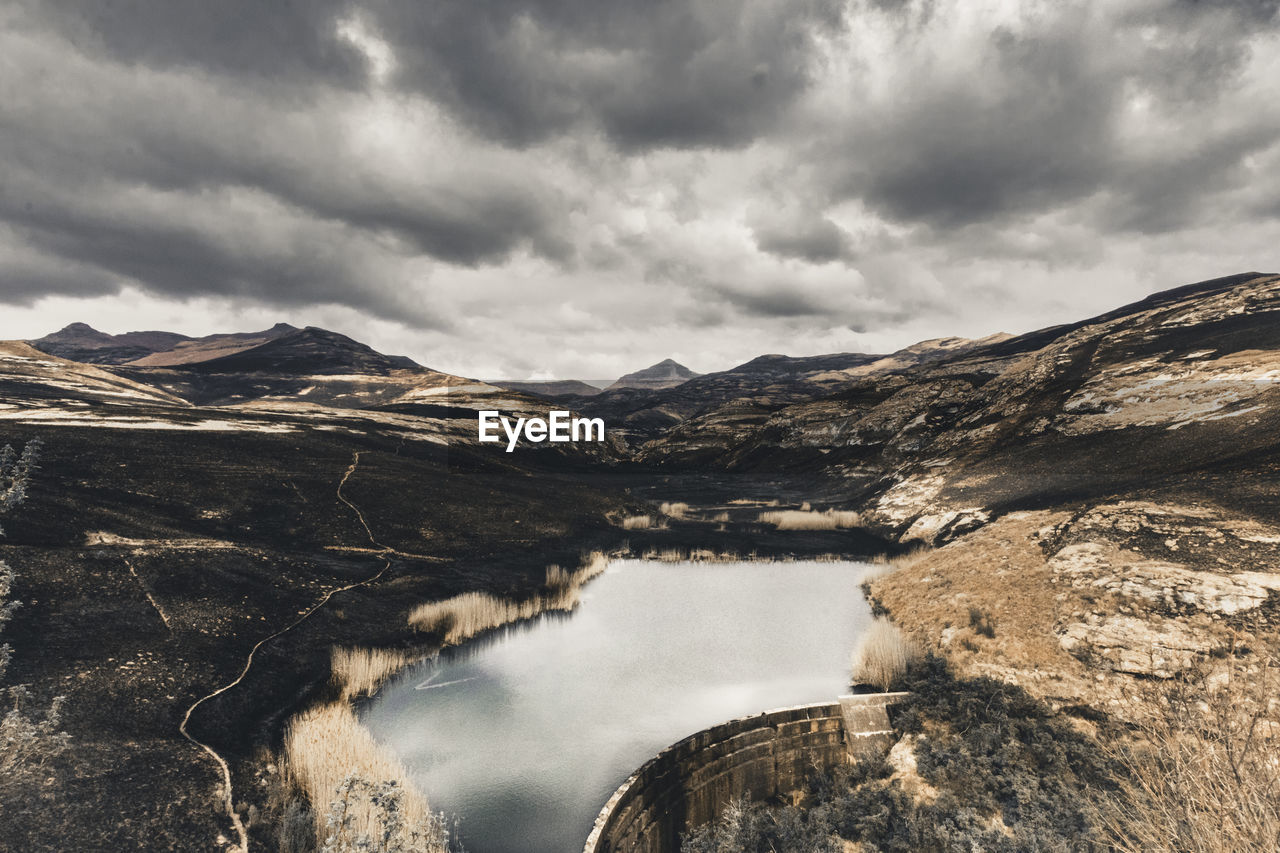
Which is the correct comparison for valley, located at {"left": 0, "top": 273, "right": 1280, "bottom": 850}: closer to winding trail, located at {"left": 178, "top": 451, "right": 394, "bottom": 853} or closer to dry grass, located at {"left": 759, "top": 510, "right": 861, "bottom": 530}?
winding trail, located at {"left": 178, "top": 451, "right": 394, "bottom": 853}

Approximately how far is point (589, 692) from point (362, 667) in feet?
21.5

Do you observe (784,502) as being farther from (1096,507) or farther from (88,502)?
(88,502)

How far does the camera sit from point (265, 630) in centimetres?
1431

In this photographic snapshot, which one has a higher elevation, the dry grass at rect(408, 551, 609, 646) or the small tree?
the small tree

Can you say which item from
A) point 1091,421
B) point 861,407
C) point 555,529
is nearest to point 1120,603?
point 1091,421

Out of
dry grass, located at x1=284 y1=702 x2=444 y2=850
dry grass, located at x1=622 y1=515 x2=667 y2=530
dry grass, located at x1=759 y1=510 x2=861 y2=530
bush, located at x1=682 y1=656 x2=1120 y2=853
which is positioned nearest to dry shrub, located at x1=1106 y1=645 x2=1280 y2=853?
bush, located at x1=682 y1=656 x2=1120 y2=853

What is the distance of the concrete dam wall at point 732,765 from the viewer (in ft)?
29.5

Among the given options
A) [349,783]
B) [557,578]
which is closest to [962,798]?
[349,783]

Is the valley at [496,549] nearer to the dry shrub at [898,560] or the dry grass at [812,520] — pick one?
the dry grass at [812,520]

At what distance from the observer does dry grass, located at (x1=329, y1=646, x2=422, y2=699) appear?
13.4 metres

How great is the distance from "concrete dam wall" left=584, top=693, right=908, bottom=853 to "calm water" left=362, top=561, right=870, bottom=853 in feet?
4.31

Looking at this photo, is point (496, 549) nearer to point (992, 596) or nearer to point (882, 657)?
point (882, 657)

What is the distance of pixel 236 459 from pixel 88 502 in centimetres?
924

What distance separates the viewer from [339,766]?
9.42m
